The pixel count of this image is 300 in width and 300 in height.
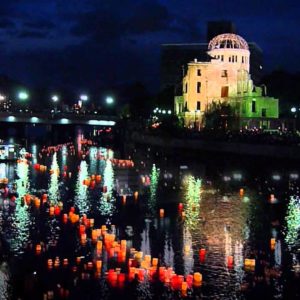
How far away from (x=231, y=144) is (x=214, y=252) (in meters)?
63.1

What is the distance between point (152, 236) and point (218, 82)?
97910mm

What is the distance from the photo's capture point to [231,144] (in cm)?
10306

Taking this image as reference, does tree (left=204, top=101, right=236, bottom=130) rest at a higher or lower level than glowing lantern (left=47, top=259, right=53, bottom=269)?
higher

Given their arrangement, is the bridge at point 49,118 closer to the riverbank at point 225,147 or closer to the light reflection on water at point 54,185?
the riverbank at point 225,147

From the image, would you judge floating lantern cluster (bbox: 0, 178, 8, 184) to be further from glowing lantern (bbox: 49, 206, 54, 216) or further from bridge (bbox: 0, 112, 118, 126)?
bridge (bbox: 0, 112, 118, 126)

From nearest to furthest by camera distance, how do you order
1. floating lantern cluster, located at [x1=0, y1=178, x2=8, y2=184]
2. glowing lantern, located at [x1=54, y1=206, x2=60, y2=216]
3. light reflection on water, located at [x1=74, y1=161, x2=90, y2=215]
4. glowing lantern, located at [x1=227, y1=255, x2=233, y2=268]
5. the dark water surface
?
the dark water surface, glowing lantern, located at [x1=227, y1=255, x2=233, y2=268], glowing lantern, located at [x1=54, y1=206, x2=60, y2=216], light reflection on water, located at [x1=74, y1=161, x2=90, y2=215], floating lantern cluster, located at [x1=0, y1=178, x2=8, y2=184]

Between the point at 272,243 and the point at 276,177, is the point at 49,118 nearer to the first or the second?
the point at 276,177

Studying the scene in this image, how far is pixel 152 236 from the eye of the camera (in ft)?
149

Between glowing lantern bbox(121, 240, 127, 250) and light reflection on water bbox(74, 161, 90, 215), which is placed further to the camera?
light reflection on water bbox(74, 161, 90, 215)

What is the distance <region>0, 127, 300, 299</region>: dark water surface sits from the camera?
34344 mm

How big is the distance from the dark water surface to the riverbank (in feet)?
23.8

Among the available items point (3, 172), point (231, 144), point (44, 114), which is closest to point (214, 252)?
point (3, 172)

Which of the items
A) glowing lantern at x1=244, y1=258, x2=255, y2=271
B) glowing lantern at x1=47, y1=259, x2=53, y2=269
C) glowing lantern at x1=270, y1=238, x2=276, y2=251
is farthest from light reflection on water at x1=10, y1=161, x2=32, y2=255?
glowing lantern at x1=270, y1=238, x2=276, y2=251

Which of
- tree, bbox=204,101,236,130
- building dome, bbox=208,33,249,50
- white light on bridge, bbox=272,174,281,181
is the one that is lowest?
white light on bridge, bbox=272,174,281,181
